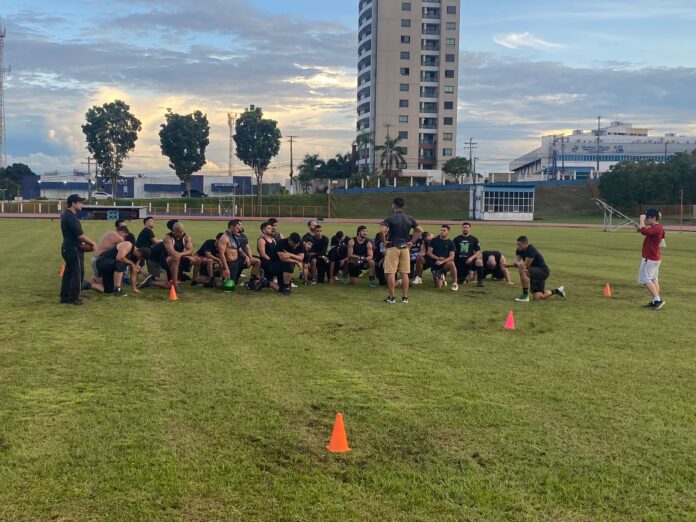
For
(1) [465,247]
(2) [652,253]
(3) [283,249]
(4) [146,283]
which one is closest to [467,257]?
(1) [465,247]

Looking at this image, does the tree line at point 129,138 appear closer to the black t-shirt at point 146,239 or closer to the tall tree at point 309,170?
the tall tree at point 309,170

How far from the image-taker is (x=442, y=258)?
46.7 feet

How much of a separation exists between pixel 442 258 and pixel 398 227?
2565 mm

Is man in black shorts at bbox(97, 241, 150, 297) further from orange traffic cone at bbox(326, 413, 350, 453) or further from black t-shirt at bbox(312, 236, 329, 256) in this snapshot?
orange traffic cone at bbox(326, 413, 350, 453)

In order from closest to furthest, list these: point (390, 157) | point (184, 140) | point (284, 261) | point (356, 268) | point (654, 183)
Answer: point (284, 261), point (356, 268), point (654, 183), point (184, 140), point (390, 157)

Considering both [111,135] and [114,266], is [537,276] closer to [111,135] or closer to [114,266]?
[114,266]

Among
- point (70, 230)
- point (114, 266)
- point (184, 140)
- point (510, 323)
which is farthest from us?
point (184, 140)

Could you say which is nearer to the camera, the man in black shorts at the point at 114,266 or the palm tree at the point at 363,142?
the man in black shorts at the point at 114,266

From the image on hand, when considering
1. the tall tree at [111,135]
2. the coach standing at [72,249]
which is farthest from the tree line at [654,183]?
the coach standing at [72,249]

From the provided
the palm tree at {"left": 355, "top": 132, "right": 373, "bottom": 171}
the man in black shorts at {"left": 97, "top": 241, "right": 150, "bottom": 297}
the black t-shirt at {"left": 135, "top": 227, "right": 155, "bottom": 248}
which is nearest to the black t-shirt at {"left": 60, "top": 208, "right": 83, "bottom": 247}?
the man in black shorts at {"left": 97, "top": 241, "right": 150, "bottom": 297}

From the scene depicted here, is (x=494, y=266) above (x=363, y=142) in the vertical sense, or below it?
below

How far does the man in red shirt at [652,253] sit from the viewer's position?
464 inches

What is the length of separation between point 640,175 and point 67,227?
76.3 m

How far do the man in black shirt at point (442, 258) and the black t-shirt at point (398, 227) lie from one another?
91.4 inches
